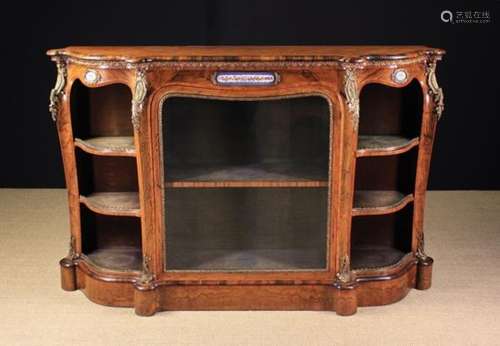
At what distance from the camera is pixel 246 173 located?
361 centimetres

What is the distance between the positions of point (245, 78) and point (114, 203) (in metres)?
0.94

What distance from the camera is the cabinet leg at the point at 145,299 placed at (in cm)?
350

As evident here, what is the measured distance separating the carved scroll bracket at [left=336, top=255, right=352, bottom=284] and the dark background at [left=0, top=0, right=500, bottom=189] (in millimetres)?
2090

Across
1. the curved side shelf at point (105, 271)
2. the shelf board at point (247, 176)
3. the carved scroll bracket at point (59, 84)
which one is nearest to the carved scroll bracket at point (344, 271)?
the shelf board at point (247, 176)

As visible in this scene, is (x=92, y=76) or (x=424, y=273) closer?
(x=92, y=76)

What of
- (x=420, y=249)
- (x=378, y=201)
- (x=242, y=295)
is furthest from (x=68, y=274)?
(x=420, y=249)

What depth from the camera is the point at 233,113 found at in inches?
149

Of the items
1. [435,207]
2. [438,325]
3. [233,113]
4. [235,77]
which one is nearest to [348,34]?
[435,207]

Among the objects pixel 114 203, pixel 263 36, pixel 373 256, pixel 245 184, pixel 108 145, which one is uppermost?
pixel 263 36

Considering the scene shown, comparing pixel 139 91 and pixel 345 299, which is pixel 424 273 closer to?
pixel 345 299

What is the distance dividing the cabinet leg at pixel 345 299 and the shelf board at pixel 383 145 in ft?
2.02

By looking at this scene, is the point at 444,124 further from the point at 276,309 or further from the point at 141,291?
the point at 141,291

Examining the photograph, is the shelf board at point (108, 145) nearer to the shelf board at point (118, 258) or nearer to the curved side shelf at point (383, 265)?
the shelf board at point (118, 258)

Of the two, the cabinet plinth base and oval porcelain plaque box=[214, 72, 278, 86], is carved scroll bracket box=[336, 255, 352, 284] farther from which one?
oval porcelain plaque box=[214, 72, 278, 86]
